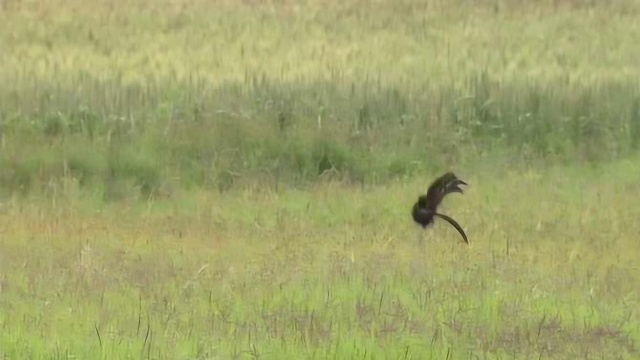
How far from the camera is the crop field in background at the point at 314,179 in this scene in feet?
17.1

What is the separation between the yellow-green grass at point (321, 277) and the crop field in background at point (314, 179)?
0.02 meters

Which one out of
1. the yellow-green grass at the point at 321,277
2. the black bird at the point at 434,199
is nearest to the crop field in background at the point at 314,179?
the yellow-green grass at the point at 321,277

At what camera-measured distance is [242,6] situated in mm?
17141

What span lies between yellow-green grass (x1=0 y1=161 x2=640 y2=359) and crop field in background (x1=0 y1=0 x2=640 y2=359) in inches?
0.8

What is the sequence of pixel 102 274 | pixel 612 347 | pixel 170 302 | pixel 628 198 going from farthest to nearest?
pixel 628 198 → pixel 102 274 → pixel 170 302 → pixel 612 347

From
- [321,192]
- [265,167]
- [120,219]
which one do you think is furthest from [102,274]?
[265,167]

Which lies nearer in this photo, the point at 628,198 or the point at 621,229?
the point at 621,229

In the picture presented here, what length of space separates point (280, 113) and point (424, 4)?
7.02m

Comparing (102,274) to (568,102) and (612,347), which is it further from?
(568,102)

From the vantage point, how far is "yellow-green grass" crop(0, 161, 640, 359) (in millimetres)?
4930

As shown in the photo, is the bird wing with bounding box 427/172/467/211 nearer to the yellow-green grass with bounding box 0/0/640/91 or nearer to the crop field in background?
the crop field in background

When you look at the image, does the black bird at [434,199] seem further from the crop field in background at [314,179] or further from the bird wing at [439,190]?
the crop field in background at [314,179]

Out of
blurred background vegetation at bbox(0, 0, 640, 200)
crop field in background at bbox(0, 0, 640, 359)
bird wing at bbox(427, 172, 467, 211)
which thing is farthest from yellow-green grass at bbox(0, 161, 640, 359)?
blurred background vegetation at bbox(0, 0, 640, 200)

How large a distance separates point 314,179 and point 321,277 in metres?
3.76
